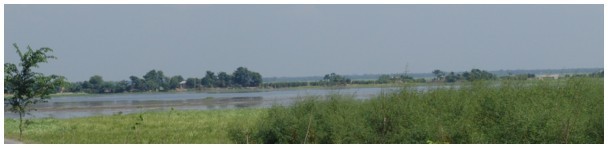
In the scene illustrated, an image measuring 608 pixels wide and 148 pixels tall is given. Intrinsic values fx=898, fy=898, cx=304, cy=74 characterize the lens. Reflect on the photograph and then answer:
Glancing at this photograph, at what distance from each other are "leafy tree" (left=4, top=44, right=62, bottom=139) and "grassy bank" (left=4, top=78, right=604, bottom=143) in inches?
164

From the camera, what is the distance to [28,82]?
730 inches

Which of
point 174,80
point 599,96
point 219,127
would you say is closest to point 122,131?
point 219,127

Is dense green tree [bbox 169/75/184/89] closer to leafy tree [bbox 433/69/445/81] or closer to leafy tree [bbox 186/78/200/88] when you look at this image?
leafy tree [bbox 186/78/200/88]

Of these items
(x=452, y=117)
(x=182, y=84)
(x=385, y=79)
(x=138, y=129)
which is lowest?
(x=138, y=129)

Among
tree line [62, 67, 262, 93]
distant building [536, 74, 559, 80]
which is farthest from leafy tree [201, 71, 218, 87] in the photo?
distant building [536, 74, 559, 80]

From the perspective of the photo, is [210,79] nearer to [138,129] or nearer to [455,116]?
[138,129]

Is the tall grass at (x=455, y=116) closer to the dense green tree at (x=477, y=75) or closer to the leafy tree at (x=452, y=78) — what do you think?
the dense green tree at (x=477, y=75)

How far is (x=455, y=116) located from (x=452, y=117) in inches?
2.9

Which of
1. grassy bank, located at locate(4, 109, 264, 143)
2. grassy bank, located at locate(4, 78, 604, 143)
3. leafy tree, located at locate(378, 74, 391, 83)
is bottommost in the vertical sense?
grassy bank, located at locate(4, 109, 264, 143)

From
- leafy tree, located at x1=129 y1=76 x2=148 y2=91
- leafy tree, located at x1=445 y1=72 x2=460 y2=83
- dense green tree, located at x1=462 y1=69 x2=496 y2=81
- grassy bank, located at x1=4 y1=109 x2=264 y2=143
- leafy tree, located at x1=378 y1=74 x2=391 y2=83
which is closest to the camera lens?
dense green tree, located at x1=462 y1=69 x2=496 y2=81

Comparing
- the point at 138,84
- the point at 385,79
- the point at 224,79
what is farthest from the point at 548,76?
the point at 138,84

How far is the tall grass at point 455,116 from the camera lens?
12.7 m

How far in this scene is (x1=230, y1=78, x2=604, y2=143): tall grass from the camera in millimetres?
12664

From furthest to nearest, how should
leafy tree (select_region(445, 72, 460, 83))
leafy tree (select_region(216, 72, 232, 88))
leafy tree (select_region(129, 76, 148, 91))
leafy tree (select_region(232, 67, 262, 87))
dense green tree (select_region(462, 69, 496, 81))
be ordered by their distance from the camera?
leafy tree (select_region(129, 76, 148, 91))
leafy tree (select_region(216, 72, 232, 88))
leafy tree (select_region(232, 67, 262, 87))
leafy tree (select_region(445, 72, 460, 83))
dense green tree (select_region(462, 69, 496, 81))
